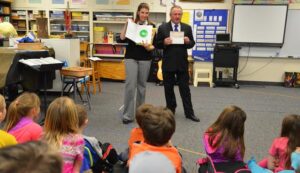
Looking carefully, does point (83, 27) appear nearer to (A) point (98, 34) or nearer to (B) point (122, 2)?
(A) point (98, 34)

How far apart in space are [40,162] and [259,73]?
7.10 metres

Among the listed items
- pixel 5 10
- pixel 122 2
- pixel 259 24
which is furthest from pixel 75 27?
pixel 259 24

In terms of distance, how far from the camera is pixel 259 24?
22.3ft

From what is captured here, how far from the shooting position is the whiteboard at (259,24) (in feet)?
22.0

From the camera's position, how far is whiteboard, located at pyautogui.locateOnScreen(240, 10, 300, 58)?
22.1 feet

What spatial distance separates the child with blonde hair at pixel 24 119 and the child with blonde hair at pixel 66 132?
167 millimetres

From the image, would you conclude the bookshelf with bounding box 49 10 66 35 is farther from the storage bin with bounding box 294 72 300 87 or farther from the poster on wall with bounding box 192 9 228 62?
the storage bin with bounding box 294 72 300 87

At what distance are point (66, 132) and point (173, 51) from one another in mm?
2298

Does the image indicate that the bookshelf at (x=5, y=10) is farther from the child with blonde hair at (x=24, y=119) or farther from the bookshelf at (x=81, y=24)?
the child with blonde hair at (x=24, y=119)

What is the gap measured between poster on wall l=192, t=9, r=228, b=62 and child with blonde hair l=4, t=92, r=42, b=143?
5.56 meters

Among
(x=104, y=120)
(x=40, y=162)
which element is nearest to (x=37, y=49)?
(x=104, y=120)

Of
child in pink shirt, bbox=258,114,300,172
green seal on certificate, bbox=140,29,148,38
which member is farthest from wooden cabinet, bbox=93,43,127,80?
→ child in pink shirt, bbox=258,114,300,172

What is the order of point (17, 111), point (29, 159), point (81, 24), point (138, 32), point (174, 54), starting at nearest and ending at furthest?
point (29, 159)
point (17, 111)
point (138, 32)
point (174, 54)
point (81, 24)

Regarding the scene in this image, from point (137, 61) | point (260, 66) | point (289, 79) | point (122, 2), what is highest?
point (122, 2)
